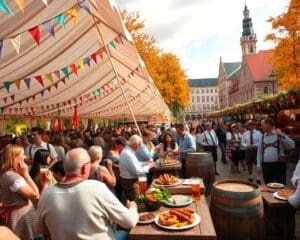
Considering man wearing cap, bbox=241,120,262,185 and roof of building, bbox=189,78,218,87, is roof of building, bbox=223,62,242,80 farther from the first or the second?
man wearing cap, bbox=241,120,262,185

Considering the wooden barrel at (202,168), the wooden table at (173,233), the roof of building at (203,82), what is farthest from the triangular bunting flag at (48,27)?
the roof of building at (203,82)

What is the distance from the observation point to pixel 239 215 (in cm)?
314

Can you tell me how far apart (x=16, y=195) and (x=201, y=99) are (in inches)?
4846

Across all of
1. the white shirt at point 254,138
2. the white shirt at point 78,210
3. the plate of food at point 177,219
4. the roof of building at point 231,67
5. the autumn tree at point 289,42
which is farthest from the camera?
the roof of building at point 231,67

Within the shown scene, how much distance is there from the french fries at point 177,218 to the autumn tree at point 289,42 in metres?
14.6

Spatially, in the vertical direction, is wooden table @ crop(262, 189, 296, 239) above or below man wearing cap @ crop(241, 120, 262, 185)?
below

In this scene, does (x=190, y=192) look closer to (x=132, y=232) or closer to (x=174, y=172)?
(x=132, y=232)

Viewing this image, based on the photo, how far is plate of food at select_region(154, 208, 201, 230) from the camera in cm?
256

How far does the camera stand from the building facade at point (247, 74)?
58.0m

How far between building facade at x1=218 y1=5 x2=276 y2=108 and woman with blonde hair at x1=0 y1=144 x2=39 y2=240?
115 ft

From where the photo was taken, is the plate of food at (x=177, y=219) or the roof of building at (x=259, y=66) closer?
the plate of food at (x=177, y=219)

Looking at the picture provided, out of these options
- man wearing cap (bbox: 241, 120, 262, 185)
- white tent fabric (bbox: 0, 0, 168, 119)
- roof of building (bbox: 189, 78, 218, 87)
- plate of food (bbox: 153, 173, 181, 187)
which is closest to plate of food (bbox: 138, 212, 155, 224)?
plate of food (bbox: 153, 173, 181, 187)

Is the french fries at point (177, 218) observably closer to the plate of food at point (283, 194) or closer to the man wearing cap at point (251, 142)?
the plate of food at point (283, 194)

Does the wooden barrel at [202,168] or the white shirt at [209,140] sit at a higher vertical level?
the white shirt at [209,140]
